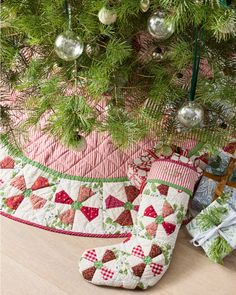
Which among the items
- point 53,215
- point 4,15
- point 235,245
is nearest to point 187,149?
point 235,245

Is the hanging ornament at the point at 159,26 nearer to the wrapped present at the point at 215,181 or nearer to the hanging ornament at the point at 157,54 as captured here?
the hanging ornament at the point at 157,54

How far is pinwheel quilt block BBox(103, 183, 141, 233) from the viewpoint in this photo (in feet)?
3.72

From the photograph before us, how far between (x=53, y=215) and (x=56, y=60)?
1.16 feet

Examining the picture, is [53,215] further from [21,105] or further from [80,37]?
[80,37]

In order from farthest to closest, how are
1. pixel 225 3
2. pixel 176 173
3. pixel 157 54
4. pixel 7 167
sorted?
pixel 7 167 < pixel 176 173 < pixel 157 54 < pixel 225 3

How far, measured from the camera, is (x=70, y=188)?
116 cm

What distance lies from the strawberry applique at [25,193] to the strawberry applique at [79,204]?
0.14 feet

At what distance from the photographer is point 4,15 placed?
906mm

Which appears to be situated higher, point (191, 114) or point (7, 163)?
point (191, 114)

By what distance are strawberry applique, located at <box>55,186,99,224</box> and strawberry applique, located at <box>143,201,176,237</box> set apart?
0.14m

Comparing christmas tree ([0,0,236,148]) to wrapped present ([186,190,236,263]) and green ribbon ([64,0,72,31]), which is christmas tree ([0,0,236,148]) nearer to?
green ribbon ([64,0,72,31])

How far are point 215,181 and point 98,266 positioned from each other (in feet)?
1.12

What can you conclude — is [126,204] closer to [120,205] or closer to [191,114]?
[120,205]

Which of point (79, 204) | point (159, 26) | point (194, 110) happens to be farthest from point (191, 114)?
point (79, 204)
